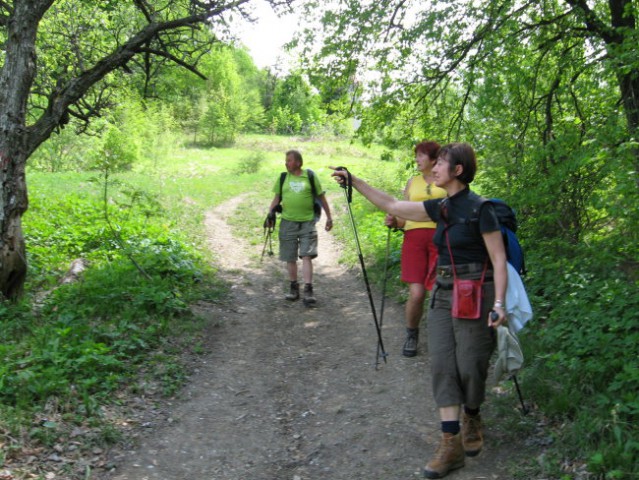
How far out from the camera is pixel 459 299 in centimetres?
Result: 372

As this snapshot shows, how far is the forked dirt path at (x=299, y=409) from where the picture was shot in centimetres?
412

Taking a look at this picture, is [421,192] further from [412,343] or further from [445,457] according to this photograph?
[445,457]

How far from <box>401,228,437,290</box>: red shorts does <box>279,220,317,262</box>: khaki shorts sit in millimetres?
2479

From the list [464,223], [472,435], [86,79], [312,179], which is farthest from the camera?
[312,179]

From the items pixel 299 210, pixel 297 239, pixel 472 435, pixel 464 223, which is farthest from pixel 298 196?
pixel 472 435

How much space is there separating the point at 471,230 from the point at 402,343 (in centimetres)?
311

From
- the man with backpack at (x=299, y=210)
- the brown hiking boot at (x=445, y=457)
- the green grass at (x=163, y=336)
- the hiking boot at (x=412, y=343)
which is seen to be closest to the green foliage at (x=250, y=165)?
the green grass at (x=163, y=336)

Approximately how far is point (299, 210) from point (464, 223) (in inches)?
179

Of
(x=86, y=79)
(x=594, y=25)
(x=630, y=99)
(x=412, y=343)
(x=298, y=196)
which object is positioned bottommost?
(x=412, y=343)

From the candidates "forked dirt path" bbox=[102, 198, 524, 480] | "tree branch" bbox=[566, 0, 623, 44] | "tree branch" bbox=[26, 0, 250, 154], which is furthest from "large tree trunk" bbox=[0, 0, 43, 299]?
"tree branch" bbox=[566, 0, 623, 44]

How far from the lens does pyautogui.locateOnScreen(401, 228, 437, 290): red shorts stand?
225 inches

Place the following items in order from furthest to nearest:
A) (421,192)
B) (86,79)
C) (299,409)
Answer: (86,79), (421,192), (299,409)

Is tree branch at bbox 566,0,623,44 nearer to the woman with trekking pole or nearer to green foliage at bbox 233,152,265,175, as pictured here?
the woman with trekking pole

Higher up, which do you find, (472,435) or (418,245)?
(418,245)
